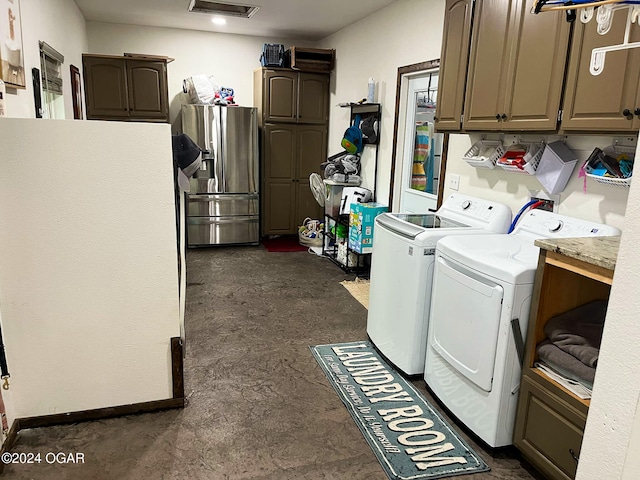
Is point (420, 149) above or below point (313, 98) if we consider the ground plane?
below

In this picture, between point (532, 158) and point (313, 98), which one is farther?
point (313, 98)

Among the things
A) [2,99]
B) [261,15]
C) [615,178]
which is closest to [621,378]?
[615,178]

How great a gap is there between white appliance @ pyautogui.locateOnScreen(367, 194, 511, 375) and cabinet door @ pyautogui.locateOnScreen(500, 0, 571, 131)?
66cm

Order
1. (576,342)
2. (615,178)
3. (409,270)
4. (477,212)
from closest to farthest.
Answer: (576,342) → (615,178) → (409,270) → (477,212)

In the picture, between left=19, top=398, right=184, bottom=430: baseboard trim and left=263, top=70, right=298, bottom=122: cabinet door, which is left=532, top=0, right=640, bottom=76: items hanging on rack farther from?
left=263, top=70, right=298, bottom=122: cabinet door

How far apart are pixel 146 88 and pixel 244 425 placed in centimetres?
433

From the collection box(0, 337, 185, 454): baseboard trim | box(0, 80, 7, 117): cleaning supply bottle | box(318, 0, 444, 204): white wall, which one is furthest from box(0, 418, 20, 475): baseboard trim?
box(318, 0, 444, 204): white wall

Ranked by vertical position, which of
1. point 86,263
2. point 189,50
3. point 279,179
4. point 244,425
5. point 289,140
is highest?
point 189,50

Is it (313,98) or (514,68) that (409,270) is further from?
(313,98)

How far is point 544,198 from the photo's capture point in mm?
2594

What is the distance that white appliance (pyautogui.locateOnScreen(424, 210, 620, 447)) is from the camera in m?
2.00

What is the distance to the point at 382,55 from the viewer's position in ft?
14.8

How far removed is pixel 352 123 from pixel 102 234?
3595 millimetres

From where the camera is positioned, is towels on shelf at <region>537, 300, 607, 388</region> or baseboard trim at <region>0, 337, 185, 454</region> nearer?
towels on shelf at <region>537, 300, 607, 388</region>
